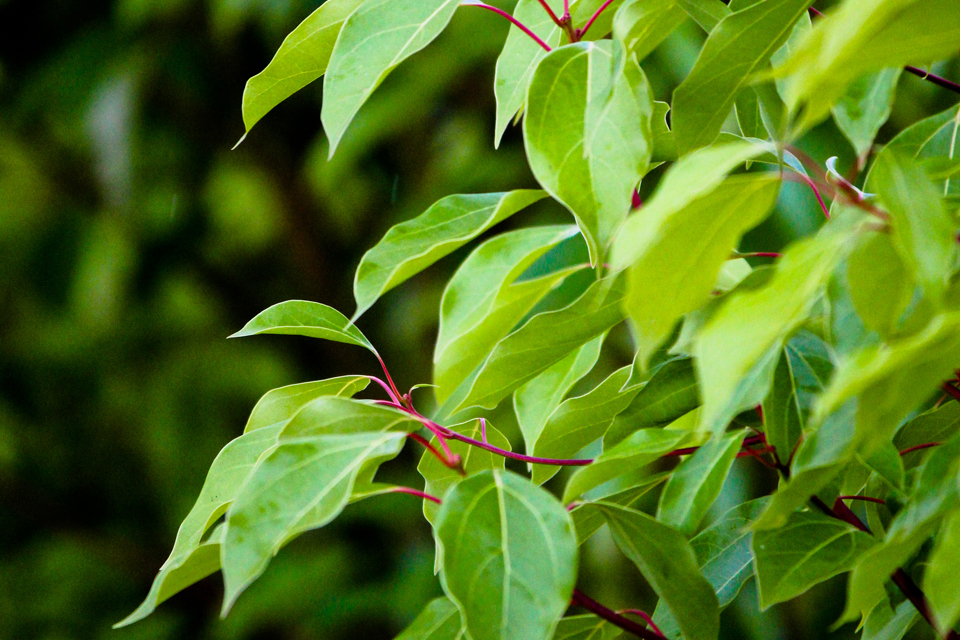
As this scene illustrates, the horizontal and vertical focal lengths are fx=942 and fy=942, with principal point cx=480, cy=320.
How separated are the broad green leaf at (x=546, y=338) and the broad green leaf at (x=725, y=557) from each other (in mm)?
107

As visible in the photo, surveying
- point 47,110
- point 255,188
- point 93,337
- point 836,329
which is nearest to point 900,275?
point 836,329

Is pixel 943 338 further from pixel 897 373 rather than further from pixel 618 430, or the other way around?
pixel 618 430

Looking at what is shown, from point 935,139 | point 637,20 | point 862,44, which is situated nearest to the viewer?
point 862,44

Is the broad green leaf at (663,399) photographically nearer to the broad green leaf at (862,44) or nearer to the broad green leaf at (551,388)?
the broad green leaf at (551,388)

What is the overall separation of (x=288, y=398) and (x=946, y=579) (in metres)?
0.25

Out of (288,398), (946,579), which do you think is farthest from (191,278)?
(946,579)

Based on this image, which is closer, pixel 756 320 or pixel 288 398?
pixel 756 320

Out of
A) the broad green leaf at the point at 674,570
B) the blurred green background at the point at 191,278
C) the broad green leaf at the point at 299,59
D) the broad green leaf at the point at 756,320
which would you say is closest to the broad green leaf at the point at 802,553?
the broad green leaf at the point at 674,570

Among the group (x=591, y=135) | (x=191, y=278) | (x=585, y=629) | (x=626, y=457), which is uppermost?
(x=591, y=135)

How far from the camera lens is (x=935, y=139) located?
15.9 inches

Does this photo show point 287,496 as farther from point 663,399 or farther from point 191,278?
point 191,278

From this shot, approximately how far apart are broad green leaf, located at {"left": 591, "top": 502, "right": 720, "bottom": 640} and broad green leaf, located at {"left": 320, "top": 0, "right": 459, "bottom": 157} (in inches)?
6.2

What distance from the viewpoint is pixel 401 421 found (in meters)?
0.31

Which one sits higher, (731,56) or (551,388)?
(731,56)
